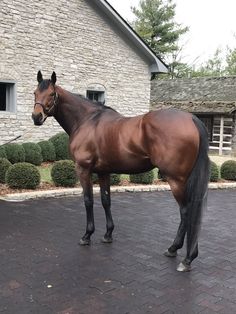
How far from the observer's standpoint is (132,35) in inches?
615

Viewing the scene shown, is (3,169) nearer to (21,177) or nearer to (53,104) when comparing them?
(21,177)

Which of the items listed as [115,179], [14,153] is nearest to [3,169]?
[115,179]

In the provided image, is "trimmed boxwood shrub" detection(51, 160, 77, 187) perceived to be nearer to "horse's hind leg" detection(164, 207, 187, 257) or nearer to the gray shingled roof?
"horse's hind leg" detection(164, 207, 187, 257)

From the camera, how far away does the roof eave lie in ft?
48.2

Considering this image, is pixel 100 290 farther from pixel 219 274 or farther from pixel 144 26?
pixel 144 26

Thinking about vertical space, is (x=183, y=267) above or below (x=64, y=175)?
below

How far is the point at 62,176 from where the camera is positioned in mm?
8539

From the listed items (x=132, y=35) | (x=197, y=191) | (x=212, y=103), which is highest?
(x=132, y=35)

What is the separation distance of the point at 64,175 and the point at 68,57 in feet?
24.3

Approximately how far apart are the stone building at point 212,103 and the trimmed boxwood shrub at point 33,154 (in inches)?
486

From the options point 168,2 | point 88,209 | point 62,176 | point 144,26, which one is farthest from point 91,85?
point 168,2

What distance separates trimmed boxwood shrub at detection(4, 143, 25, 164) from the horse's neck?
7134 mm

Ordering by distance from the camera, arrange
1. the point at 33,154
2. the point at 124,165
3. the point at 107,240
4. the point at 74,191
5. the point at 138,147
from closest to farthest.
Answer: the point at 138,147 → the point at 124,165 → the point at 107,240 → the point at 74,191 → the point at 33,154

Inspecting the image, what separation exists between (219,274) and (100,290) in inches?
55.0
